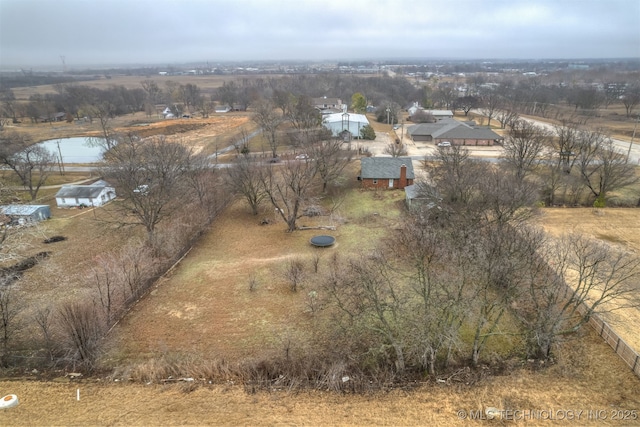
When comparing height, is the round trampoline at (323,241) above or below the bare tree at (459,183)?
below

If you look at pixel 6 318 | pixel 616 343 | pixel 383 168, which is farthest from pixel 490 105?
pixel 6 318

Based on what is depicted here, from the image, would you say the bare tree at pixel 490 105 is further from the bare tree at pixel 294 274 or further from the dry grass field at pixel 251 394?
the dry grass field at pixel 251 394

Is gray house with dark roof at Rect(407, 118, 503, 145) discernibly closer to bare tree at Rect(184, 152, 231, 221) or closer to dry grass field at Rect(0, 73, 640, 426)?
dry grass field at Rect(0, 73, 640, 426)

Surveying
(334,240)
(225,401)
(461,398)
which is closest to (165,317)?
(225,401)

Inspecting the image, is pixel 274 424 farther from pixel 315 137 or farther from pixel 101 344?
pixel 315 137

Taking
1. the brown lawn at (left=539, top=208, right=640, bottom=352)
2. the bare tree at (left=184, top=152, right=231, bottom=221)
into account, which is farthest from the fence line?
the bare tree at (left=184, top=152, right=231, bottom=221)

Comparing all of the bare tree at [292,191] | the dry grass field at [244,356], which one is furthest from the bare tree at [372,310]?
the bare tree at [292,191]

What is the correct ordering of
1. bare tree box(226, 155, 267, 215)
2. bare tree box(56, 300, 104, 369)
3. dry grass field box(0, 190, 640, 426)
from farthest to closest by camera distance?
bare tree box(226, 155, 267, 215) → bare tree box(56, 300, 104, 369) → dry grass field box(0, 190, 640, 426)
